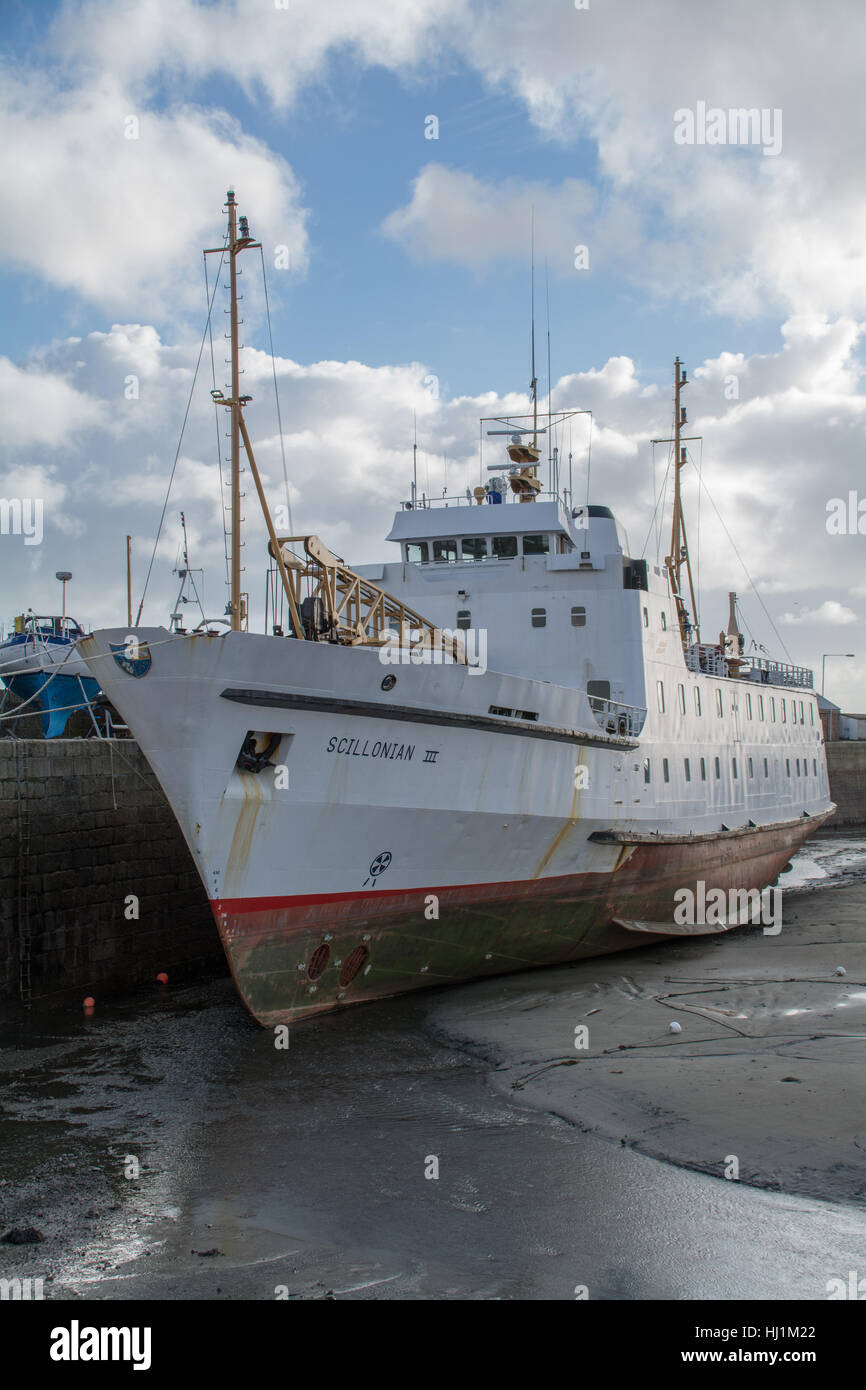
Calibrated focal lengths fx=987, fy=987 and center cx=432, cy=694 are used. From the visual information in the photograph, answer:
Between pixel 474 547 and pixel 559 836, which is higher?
pixel 474 547

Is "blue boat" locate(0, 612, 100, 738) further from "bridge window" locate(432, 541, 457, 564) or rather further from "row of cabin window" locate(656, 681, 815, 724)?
"row of cabin window" locate(656, 681, 815, 724)

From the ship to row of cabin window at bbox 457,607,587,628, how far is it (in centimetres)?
4

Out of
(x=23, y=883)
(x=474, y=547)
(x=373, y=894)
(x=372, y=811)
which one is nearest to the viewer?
(x=372, y=811)

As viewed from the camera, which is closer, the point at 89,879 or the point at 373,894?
the point at 373,894

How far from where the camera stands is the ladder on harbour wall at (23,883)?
13273 mm

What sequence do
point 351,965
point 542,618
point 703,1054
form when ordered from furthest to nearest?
point 542,618
point 351,965
point 703,1054

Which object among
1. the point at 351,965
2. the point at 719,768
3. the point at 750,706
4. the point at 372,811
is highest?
the point at 750,706

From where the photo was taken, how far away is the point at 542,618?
16.6m

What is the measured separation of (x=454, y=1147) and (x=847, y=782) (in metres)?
46.7

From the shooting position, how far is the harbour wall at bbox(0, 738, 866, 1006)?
44.0 ft

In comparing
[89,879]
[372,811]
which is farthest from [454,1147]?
[89,879]

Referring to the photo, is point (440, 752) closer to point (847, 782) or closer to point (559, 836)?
point (559, 836)

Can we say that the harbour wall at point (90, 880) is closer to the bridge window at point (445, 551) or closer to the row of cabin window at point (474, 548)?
the row of cabin window at point (474, 548)

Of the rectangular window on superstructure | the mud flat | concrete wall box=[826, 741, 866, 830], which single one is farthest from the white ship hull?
concrete wall box=[826, 741, 866, 830]
